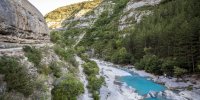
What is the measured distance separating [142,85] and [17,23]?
3792 cm

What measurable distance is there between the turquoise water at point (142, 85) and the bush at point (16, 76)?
32124 mm

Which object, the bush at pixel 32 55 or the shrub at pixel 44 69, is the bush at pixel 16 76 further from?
the shrub at pixel 44 69

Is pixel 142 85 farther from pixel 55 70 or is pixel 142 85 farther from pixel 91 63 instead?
pixel 55 70

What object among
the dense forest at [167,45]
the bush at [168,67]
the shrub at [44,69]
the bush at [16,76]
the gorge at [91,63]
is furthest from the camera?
the bush at [168,67]

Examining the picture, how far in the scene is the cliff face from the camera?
27266 mm

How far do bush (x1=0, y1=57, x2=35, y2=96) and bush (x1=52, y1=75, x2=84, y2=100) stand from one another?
636 cm

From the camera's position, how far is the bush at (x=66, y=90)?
29.4 m

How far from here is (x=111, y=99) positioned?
144 ft

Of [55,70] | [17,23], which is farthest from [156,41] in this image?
[17,23]

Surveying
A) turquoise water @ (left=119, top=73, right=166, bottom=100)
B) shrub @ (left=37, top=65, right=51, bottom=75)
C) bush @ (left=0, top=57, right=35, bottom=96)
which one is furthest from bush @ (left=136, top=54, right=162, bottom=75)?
bush @ (left=0, top=57, right=35, bottom=96)

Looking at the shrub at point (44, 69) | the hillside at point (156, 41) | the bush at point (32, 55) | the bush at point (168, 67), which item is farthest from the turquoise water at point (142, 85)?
the bush at point (32, 55)

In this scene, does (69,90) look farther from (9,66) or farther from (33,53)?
(9,66)

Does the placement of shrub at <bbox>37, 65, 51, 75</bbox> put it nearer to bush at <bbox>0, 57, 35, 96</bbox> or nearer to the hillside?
bush at <bbox>0, 57, 35, 96</bbox>

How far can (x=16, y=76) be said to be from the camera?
71.0 feet
